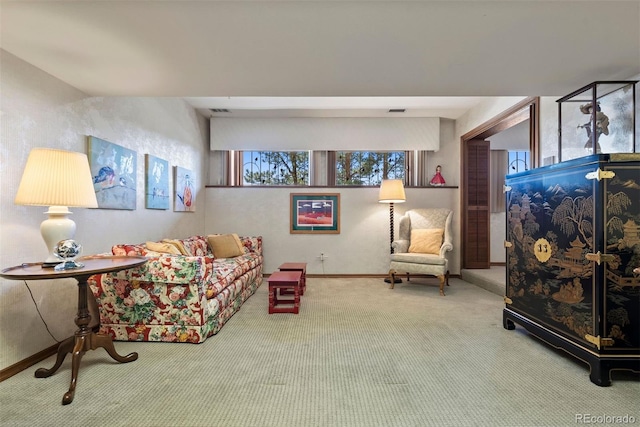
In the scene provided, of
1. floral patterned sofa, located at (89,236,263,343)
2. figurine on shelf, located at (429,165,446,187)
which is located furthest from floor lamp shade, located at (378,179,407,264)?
floral patterned sofa, located at (89,236,263,343)

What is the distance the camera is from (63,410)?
1.67m

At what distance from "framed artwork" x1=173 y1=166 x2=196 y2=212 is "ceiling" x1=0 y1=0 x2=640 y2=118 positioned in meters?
1.68

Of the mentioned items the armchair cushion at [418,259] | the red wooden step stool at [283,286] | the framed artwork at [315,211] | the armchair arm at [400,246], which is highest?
the framed artwork at [315,211]

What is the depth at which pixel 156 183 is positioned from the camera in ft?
12.4

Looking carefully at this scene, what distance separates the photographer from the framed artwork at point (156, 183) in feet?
11.8

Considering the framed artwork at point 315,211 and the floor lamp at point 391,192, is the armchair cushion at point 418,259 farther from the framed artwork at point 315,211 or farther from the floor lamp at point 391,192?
the framed artwork at point 315,211

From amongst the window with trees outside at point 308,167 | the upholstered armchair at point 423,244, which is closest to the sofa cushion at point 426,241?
the upholstered armchair at point 423,244

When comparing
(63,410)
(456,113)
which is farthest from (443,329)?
(456,113)

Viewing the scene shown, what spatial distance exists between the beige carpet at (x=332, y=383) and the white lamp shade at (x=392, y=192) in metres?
2.32

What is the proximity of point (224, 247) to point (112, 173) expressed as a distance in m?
1.81

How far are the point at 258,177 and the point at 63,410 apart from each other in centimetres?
446

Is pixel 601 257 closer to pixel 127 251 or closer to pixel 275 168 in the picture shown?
pixel 127 251

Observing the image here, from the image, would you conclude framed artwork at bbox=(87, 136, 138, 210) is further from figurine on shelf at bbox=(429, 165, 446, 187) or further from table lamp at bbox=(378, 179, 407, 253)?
figurine on shelf at bbox=(429, 165, 446, 187)

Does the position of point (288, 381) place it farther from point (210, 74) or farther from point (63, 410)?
point (210, 74)
